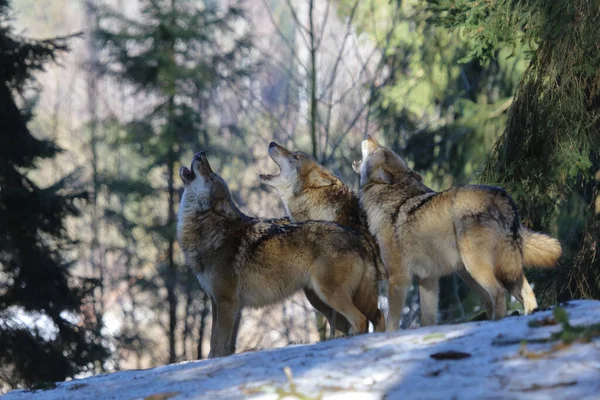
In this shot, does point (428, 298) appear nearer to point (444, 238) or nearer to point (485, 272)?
point (444, 238)

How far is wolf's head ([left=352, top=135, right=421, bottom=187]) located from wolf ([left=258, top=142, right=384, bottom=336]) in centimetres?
50

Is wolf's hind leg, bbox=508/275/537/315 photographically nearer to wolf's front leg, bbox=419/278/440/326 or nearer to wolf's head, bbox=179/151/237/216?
wolf's front leg, bbox=419/278/440/326

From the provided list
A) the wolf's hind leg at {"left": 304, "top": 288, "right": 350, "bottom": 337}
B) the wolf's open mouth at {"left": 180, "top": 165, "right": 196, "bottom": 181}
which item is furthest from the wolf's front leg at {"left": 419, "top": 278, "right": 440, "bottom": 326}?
the wolf's open mouth at {"left": 180, "top": 165, "right": 196, "bottom": 181}

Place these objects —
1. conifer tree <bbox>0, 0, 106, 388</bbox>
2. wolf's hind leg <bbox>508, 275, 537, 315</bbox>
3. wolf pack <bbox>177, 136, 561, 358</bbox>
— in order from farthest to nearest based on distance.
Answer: conifer tree <bbox>0, 0, 106, 388</bbox> < wolf's hind leg <bbox>508, 275, 537, 315</bbox> < wolf pack <bbox>177, 136, 561, 358</bbox>

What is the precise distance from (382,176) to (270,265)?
4.98 ft

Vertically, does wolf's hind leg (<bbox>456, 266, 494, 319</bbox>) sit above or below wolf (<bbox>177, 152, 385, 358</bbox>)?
below

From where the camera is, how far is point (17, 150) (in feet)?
48.8

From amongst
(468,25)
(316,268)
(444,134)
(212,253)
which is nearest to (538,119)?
(468,25)

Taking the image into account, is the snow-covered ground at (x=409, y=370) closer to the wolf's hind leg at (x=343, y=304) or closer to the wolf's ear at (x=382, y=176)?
the wolf's hind leg at (x=343, y=304)

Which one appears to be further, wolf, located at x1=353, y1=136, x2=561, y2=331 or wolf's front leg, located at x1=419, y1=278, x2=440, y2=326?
wolf's front leg, located at x1=419, y1=278, x2=440, y2=326

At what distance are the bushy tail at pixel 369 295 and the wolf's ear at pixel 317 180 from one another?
1.57 m

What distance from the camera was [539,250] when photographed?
7461 mm

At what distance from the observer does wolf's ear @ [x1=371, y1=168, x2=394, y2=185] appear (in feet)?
27.3

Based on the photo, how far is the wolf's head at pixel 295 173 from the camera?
366 inches
